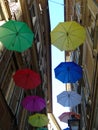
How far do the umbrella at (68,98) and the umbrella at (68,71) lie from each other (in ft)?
10.2

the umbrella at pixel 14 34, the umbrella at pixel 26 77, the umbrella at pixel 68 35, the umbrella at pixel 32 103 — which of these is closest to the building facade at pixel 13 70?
the umbrella at pixel 32 103

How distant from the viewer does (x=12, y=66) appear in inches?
627

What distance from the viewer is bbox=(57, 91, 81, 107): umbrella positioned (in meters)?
16.2

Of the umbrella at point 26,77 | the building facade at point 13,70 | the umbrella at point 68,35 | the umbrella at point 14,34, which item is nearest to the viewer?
the umbrella at point 14,34

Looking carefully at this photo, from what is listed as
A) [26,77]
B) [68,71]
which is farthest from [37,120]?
[68,71]

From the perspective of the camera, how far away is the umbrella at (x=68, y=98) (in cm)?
1623

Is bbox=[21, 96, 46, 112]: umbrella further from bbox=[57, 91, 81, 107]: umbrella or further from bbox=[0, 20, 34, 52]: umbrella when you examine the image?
bbox=[0, 20, 34, 52]: umbrella

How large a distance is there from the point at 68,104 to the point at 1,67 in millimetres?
5820

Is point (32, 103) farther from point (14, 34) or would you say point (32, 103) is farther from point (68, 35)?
point (14, 34)

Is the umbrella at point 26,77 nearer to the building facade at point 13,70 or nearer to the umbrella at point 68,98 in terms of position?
the building facade at point 13,70

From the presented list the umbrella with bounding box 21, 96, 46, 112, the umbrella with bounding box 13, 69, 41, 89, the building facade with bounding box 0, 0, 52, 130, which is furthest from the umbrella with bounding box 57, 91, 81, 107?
the umbrella with bounding box 13, 69, 41, 89

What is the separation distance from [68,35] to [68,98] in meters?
5.78

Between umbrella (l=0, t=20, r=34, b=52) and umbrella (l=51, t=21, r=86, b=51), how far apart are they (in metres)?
1.24

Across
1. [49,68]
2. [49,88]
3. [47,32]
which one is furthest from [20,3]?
[49,88]
